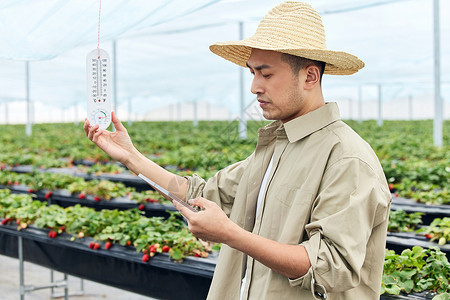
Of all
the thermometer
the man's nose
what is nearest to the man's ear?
the man's nose

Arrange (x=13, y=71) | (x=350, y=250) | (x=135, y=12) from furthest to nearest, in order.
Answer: (x=13, y=71) → (x=135, y=12) → (x=350, y=250)

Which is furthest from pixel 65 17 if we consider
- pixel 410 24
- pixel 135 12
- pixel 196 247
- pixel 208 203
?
pixel 410 24

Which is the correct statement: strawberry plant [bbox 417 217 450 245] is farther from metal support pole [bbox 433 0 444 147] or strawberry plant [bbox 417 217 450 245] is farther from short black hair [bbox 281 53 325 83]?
metal support pole [bbox 433 0 444 147]

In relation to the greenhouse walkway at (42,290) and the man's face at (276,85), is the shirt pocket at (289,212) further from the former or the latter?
the greenhouse walkway at (42,290)

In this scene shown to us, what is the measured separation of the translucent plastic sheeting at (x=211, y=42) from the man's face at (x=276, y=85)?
1639 mm

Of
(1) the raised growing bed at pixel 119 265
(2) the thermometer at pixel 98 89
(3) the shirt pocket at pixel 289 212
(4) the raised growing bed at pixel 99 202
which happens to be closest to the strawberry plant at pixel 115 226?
(1) the raised growing bed at pixel 119 265

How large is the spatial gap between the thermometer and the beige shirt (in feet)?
1.97

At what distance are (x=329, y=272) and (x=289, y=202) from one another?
238mm

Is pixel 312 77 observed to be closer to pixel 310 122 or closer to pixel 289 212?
pixel 310 122

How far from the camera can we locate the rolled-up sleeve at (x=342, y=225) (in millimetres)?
1321

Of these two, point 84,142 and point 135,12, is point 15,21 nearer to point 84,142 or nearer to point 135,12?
point 135,12

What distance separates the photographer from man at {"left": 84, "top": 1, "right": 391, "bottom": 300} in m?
1.34

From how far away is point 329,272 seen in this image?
52.3 inches

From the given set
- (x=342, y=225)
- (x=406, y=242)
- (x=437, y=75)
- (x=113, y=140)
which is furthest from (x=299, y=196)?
(x=437, y=75)
